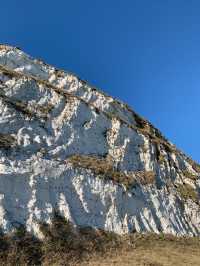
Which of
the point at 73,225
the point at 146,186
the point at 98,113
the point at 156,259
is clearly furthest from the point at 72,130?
the point at 156,259

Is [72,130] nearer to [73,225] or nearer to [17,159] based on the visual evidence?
[17,159]

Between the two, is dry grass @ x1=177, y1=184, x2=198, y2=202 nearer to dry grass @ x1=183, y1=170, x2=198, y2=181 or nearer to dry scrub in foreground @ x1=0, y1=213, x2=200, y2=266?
dry grass @ x1=183, y1=170, x2=198, y2=181

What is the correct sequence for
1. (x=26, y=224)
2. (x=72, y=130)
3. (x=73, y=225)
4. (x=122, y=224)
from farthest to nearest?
1. (x=72, y=130)
2. (x=122, y=224)
3. (x=73, y=225)
4. (x=26, y=224)

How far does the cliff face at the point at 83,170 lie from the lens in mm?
52219

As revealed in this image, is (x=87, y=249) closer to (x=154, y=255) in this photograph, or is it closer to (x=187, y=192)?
(x=154, y=255)

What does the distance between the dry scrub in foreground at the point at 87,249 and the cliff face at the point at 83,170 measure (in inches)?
55.4

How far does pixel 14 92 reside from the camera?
2665 inches

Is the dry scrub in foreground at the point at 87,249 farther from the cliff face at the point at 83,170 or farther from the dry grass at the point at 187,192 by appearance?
the dry grass at the point at 187,192

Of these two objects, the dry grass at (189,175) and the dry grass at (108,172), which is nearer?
the dry grass at (108,172)

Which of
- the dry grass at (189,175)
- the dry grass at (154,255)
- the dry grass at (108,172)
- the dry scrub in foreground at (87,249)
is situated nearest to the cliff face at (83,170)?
the dry grass at (189,175)

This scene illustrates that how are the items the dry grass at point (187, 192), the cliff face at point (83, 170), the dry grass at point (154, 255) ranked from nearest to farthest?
the dry grass at point (154, 255) → the cliff face at point (83, 170) → the dry grass at point (187, 192)

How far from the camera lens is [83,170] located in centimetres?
5938

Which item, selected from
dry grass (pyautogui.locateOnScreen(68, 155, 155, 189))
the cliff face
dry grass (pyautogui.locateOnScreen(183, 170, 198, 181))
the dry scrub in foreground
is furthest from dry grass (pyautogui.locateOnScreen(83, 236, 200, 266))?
dry grass (pyautogui.locateOnScreen(183, 170, 198, 181))

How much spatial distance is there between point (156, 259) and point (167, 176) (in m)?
23.6
